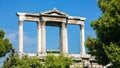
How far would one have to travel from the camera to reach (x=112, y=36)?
124 feet

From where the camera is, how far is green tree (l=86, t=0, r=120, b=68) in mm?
37144

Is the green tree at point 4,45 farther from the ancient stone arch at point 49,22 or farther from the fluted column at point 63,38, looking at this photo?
the fluted column at point 63,38

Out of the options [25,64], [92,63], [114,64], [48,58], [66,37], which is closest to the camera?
[114,64]

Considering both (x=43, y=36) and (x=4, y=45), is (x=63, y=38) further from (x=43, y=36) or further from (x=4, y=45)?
(x=4, y=45)

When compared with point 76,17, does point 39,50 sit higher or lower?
lower

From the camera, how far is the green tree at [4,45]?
184 feet

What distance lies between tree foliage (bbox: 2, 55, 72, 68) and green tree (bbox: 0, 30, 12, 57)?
4941 millimetres

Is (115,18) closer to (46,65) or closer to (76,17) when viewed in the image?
(46,65)

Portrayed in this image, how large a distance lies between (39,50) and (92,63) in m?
7.71

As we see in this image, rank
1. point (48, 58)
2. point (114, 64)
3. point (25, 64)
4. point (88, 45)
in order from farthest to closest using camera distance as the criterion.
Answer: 1. point (48, 58)
2. point (25, 64)
3. point (88, 45)
4. point (114, 64)

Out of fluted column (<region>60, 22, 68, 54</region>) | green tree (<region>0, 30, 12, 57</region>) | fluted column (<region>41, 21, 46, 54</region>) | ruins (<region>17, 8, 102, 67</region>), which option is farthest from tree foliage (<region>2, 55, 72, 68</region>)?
fluted column (<region>60, 22, 68, 54</region>)

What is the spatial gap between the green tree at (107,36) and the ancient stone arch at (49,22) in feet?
87.8

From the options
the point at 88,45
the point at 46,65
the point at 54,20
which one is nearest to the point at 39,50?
the point at 54,20

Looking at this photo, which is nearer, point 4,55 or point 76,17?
point 4,55
